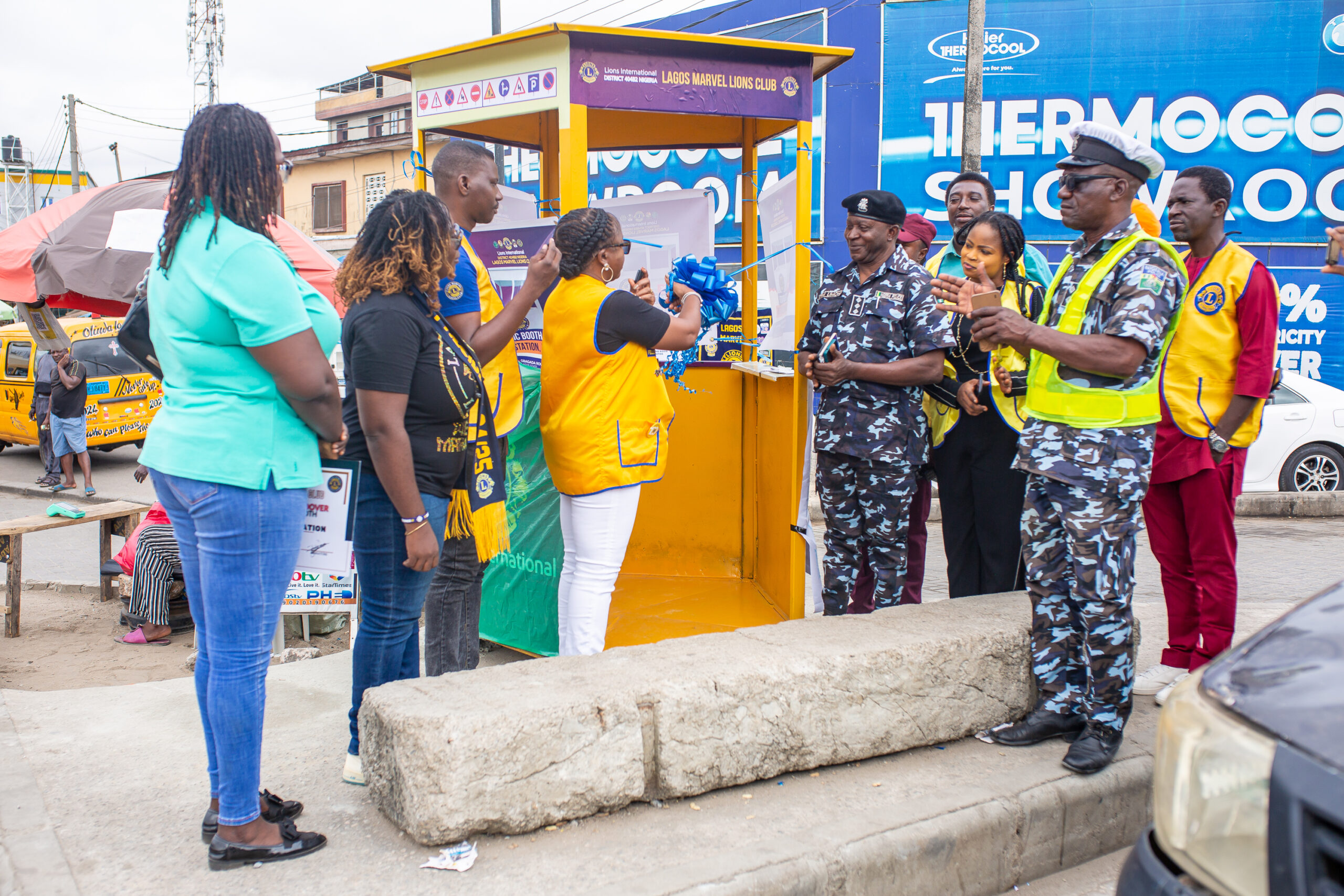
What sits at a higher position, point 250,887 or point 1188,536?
point 1188,536

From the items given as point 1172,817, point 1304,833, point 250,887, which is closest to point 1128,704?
point 1172,817

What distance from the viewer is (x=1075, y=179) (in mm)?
2865

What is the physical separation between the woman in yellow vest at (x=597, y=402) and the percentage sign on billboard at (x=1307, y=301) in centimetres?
1241

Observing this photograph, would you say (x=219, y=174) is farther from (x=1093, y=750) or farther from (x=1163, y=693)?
(x=1163, y=693)

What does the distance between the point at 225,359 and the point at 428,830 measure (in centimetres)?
127

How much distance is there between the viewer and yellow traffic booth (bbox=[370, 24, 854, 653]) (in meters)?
3.88

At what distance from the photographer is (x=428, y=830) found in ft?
7.82

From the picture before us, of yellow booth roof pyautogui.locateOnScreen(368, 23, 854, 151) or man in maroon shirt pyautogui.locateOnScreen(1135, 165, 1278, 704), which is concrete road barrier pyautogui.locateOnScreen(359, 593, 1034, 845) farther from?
yellow booth roof pyautogui.locateOnScreen(368, 23, 854, 151)

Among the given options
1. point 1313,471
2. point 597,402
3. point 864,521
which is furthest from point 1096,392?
point 1313,471

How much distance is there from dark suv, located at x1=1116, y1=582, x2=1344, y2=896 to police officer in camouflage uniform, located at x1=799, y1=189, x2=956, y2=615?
2033mm

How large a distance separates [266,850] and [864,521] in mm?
2518

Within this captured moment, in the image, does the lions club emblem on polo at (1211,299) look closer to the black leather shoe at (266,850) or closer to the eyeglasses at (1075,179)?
the eyeglasses at (1075,179)

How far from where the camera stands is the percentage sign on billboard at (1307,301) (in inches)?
500

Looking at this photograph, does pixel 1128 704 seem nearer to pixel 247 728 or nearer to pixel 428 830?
pixel 428 830
